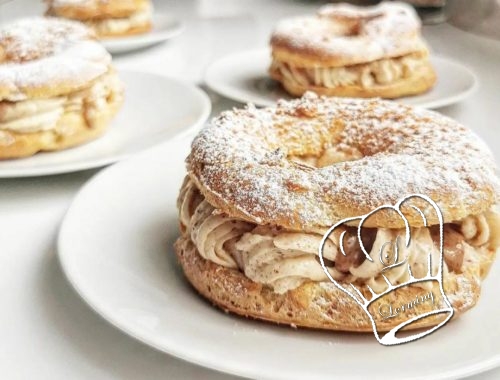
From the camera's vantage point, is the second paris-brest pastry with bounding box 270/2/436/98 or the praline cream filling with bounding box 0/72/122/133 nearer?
the praline cream filling with bounding box 0/72/122/133

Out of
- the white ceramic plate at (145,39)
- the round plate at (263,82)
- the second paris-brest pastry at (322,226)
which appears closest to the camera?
the second paris-brest pastry at (322,226)

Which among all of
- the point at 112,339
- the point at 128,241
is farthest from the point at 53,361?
the point at 128,241

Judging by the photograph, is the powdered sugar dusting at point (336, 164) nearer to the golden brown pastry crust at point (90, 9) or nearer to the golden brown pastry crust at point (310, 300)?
the golden brown pastry crust at point (310, 300)

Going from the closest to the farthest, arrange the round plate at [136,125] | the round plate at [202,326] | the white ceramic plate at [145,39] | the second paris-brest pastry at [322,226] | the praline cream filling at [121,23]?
the round plate at [202,326] → the second paris-brest pastry at [322,226] → the round plate at [136,125] → the white ceramic plate at [145,39] → the praline cream filling at [121,23]

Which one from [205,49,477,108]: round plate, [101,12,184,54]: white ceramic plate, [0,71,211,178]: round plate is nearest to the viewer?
[0,71,211,178]: round plate

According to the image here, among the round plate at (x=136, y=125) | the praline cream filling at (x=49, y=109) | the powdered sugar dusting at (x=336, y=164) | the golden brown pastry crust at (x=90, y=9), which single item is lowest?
the golden brown pastry crust at (x=90, y=9)

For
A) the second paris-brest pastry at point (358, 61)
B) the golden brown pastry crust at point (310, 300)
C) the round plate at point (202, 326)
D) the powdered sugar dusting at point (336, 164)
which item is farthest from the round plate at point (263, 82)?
the golden brown pastry crust at point (310, 300)

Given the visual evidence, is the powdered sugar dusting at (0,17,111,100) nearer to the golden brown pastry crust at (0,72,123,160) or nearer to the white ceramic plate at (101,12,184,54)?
the golden brown pastry crust at (0,72,123,160)

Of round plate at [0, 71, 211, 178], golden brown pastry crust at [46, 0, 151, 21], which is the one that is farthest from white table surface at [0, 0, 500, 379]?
golden brown pastry crust at [46, 0, 151, 21]
